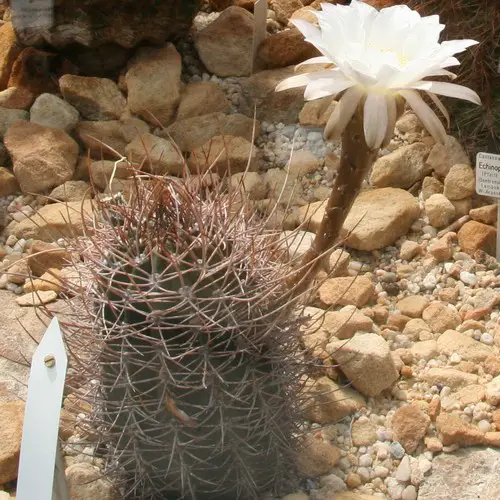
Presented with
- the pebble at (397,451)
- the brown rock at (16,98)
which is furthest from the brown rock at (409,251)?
the brown rock at (16,98)

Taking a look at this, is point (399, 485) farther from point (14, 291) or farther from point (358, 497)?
point (14, 291)

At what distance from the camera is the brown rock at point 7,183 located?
2.35 metres

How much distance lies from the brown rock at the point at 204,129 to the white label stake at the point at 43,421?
4.37ft

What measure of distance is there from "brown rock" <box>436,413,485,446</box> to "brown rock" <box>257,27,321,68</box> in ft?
4.62

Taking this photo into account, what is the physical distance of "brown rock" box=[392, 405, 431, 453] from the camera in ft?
5.37

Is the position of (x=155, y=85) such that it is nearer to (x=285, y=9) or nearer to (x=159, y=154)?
(x=159, y=154)

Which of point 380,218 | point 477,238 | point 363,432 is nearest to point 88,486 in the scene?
point 363,432

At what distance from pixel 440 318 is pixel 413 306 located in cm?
7

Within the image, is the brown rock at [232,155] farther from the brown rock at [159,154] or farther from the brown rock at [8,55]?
the brown rock at [8,55]

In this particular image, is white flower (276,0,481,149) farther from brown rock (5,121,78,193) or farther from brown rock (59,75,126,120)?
brown rock (59,75,126,120)

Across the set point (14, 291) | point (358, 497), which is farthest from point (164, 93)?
point (358, 497)

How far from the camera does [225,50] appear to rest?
2.75m

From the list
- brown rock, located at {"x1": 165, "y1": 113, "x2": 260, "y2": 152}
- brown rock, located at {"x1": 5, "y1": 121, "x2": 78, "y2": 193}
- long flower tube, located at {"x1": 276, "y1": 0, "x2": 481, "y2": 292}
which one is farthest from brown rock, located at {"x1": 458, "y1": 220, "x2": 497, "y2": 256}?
brown rock, located at {"x1": 5, "y1": 121, "x2": 78, "y2": 193}

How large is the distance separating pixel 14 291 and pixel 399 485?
1.01m
